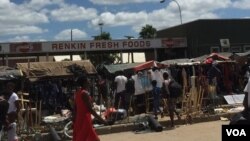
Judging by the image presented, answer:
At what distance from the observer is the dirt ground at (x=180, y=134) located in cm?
1348

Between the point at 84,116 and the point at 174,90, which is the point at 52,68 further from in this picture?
the point at 84,116

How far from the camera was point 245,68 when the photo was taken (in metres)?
25.8

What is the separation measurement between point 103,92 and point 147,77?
2781mm

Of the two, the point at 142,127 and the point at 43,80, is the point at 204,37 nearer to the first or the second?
the point at 43,80

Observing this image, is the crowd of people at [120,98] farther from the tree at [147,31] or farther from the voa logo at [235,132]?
the tree at [147,31]

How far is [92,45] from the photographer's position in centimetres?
→ 3597

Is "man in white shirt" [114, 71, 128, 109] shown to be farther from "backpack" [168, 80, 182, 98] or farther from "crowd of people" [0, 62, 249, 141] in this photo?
"backpack" [168, 80, 182, 98]

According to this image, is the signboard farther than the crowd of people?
Yes

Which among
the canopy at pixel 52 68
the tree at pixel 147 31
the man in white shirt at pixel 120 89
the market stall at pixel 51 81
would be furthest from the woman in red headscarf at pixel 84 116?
the tree at pixel 147 31

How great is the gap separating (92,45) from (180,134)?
22.1 metres

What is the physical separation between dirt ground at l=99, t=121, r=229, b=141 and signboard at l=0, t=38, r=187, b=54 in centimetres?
1912

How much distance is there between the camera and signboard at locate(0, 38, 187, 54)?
3333cm

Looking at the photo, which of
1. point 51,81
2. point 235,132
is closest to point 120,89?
point 51,81

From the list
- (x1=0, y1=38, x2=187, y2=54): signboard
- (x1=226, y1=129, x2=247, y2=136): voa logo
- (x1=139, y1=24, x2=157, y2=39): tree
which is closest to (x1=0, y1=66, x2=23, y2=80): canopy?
(x1=0, y1=38, x2=187, y2=54): signboard
